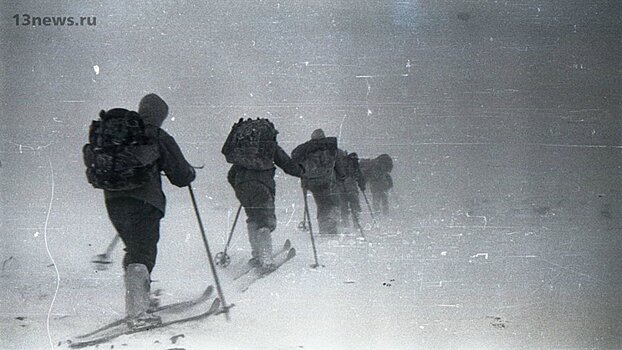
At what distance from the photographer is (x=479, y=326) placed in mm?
1271

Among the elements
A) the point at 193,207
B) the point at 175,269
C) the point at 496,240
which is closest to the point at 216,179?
the point at 193,207

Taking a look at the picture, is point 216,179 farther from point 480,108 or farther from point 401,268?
point 480,108

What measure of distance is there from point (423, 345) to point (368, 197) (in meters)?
0.30

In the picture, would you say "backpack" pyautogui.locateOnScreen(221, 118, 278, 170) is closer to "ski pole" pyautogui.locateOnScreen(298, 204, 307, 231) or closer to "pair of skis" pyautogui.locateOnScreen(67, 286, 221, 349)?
"ski pole" pyautogui.locateOnScreen(298, 204, 307, 231)

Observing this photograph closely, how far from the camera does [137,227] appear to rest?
4.05 ft

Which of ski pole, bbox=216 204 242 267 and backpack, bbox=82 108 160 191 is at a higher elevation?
backpack, bbox=82 108 160 191

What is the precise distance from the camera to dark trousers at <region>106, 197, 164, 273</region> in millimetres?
1226

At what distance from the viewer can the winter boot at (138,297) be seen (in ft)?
4.06

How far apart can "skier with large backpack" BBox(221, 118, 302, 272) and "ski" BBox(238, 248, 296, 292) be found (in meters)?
0.01

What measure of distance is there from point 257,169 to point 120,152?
0.78 ft

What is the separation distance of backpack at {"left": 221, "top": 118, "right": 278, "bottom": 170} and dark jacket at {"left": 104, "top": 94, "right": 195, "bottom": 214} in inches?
3.3

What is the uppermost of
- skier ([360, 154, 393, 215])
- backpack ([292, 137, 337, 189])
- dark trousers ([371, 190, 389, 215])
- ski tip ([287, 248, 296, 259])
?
backpack ([292, 137, 337, 189])

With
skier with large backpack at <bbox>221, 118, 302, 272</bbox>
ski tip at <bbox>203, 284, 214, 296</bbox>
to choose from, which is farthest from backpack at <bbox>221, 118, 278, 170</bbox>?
ski tip at <bbox>203, 284, 214, 296</bbox>

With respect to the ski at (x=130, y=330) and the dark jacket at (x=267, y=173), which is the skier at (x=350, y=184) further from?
the ski at (x=130, y=330)
